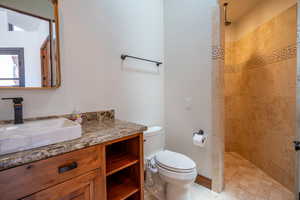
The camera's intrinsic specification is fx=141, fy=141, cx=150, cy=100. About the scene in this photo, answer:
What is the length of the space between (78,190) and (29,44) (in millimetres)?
1118

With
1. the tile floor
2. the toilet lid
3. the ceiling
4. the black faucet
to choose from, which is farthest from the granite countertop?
the ceiling

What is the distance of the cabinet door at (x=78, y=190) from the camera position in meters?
0.69

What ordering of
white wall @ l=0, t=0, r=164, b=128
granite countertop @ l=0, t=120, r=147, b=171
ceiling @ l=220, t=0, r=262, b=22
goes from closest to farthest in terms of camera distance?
granite countertop @ l=0, t=120, r=147, b=171
white wall @ l=0, t=0, r=164, b=128
ceiling @ l=220, t=0, r=262, b=22

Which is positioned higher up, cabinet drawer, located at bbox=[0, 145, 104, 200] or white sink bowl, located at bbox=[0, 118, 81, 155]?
white sink bowl, located at bbox=[0, 118, 81, 155]

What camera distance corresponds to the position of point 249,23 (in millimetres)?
2223

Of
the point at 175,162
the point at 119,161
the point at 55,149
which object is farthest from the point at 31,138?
the point at 175,162

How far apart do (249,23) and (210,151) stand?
6.83 feet

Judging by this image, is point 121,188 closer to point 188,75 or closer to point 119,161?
point 119,161

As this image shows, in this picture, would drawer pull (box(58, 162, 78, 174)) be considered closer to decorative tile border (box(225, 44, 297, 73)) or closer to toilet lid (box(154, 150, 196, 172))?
toilet lid (box(154, 150, 196, 172))

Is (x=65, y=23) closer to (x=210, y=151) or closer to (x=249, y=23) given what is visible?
(x=210, y=151)

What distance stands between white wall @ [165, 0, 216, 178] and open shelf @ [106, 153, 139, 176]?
3.12 ft

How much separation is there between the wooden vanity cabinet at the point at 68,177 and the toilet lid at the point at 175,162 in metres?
0.31

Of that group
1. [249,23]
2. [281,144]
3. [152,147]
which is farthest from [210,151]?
[249,23]

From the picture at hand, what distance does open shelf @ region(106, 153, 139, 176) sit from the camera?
1018 mm
